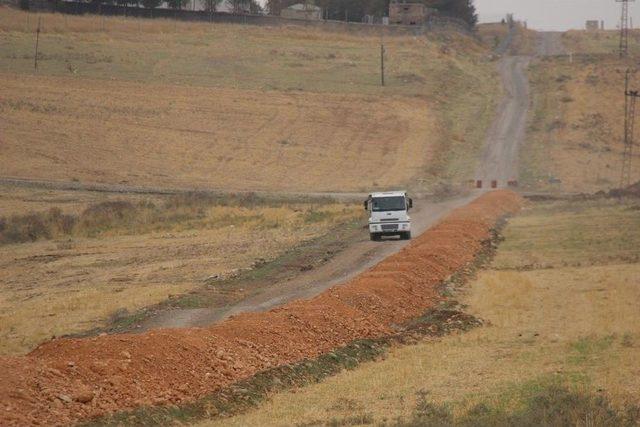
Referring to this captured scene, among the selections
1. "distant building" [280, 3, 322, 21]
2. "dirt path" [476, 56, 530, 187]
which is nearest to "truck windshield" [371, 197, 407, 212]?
"dirt path" [476, 56, 530, 187]

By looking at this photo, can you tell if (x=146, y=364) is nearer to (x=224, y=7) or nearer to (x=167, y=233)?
(x=167, y=233)

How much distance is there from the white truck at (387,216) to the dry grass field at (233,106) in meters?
32.8

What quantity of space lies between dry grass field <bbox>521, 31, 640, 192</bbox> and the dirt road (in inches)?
61.3

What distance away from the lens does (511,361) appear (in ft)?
79.5

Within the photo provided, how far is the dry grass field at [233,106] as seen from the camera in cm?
8512

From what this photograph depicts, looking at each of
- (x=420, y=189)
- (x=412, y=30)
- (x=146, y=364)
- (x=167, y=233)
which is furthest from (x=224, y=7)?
(x=146, y=364)

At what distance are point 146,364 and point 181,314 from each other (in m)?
9.03

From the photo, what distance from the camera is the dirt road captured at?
29181 millimetres

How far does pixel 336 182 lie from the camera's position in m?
84.4

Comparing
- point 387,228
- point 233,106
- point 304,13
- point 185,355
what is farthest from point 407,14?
point 185,355

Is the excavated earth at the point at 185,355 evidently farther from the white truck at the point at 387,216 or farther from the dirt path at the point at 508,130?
the dirt path at the point at 508,130

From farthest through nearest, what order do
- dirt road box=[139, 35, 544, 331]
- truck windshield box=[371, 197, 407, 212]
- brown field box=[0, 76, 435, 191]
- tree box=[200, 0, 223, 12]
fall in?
tree box=[200, 0, 223, 12], brown field box=[0, 76, 435, 191], truck windshield box=[371, 197, 407, 212], dirt road box=[139, 35, 544, 331]

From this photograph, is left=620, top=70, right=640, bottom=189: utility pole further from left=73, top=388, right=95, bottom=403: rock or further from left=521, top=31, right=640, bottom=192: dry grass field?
left=73, top=388, right=95, bottom=403: rock

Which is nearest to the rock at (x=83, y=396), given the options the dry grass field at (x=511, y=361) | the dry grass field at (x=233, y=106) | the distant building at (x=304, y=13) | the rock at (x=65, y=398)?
the rock at (x=65, y=398)
